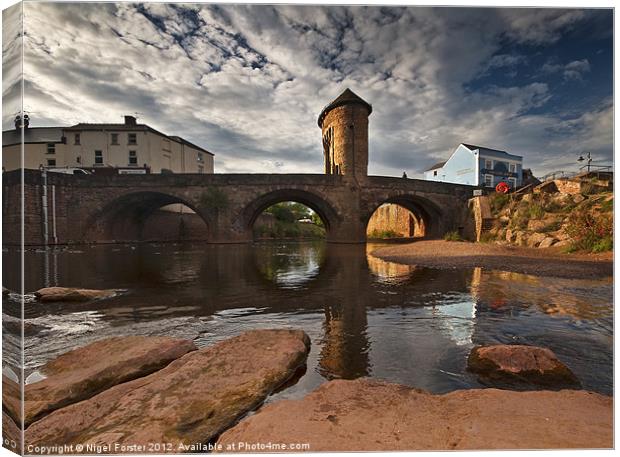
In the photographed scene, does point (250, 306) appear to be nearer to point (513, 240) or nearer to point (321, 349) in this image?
point (321, 349)

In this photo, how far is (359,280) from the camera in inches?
316

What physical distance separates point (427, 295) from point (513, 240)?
42.1 ft

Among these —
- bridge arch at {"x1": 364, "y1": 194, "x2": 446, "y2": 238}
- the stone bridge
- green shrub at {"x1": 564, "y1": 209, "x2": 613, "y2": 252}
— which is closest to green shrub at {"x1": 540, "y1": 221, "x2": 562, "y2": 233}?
green shrub at {"x1": 564, "y1": 209, "x2": 613, "y2": 252}

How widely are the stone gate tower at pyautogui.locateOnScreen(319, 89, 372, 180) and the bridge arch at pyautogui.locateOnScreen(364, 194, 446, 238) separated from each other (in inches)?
118

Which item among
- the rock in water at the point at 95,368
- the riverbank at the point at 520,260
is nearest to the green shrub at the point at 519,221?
the riverbank at the point at 520,260

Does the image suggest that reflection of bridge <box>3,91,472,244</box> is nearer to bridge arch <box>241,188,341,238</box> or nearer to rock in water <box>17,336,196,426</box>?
bridge arch <box>241,188,341,238</box>

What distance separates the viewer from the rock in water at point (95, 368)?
213cm

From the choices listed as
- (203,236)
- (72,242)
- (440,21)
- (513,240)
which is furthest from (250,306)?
(203,236)

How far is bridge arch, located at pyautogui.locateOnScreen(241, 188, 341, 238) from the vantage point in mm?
22469

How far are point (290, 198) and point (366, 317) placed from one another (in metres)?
21.1

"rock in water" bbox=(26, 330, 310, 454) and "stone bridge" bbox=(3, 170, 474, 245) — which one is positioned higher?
"stone bridge" bbox=(3, 170, 474, 245)

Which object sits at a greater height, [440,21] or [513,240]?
[440,21]

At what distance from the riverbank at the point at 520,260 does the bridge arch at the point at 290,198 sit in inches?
346

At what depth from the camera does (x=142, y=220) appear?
28234 mm
